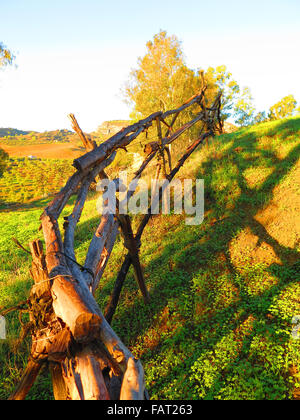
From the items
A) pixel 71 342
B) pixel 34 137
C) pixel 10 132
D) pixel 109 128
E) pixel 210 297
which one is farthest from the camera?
pixel 10 132

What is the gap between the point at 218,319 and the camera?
426cm

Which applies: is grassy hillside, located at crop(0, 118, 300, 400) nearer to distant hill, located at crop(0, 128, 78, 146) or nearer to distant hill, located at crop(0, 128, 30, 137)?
distant hill, located at crop(0, 128, 78, 146)

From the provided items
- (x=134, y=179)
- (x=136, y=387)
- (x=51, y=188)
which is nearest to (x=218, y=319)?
(x=134, y=179)

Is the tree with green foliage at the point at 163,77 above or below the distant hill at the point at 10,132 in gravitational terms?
below

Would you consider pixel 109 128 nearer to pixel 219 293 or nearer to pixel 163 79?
pixel 163 79

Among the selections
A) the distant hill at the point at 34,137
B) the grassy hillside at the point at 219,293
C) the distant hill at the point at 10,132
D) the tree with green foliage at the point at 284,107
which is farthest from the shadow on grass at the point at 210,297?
the distant hill at the point at 10,132

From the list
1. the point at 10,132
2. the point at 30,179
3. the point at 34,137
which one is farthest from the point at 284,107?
the point at 10,132

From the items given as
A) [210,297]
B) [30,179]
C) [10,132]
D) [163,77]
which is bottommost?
[210,297]

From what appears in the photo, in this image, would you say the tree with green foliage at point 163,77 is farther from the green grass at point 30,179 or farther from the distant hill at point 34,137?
the distant hill at point 34,137

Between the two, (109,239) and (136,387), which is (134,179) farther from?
(136,387)

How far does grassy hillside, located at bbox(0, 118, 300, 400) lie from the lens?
3.30 meters

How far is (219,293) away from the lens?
483 centimetres

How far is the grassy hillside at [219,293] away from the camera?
3.30 meters

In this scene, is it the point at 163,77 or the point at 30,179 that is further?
the point at 30,179
